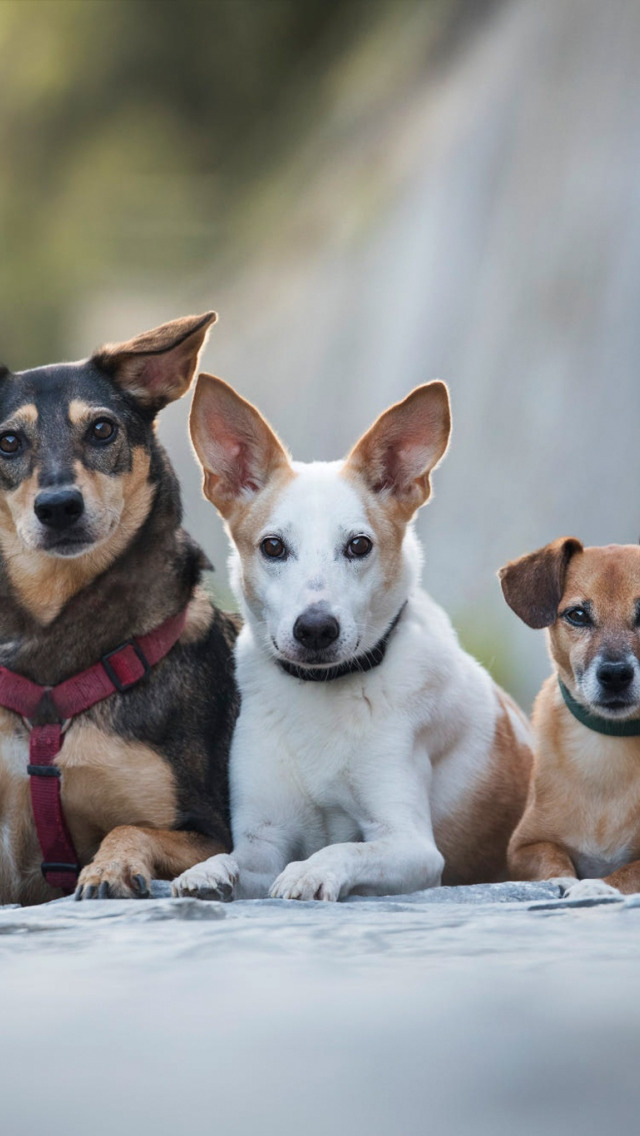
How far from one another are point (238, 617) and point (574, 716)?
131cm

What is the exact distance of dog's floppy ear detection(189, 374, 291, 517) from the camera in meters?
3.87

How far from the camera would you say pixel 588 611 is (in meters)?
3.79

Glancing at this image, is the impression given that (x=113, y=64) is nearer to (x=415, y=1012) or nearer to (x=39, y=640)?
(x=39, y=640)

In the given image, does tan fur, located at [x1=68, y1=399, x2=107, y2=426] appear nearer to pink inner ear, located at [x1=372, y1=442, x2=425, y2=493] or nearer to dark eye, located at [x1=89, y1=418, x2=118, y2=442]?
dark eye, located at [x1=89, y1=418, x2=118, y2=442]

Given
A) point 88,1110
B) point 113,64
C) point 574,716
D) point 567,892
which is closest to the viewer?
point 88,1110

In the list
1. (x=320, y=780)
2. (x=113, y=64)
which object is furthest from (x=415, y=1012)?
(x=113, y=64)

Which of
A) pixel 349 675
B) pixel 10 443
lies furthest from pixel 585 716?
pixel 10 443

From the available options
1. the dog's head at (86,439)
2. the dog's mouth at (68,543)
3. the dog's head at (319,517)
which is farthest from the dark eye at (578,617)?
the dog's mouth at (68,543)

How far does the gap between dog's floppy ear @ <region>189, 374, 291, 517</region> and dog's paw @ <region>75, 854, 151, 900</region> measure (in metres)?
1.23

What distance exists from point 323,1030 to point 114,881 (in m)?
1.37

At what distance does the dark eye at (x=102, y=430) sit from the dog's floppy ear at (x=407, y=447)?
0.71 meters

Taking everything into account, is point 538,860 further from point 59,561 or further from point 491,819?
point 59,561

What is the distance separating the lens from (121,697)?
368cm

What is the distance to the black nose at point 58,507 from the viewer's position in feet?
11.3
